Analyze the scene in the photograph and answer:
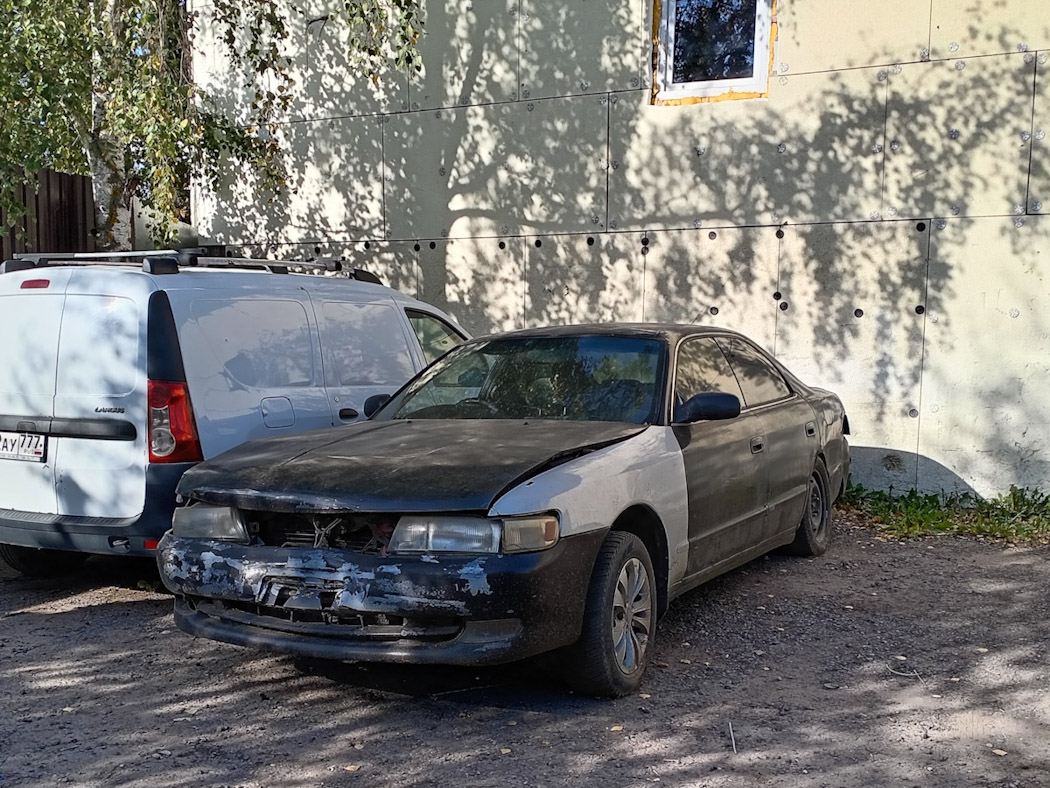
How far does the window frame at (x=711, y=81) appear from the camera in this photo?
9.55 m

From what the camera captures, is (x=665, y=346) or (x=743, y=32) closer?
(x=665, y=346)

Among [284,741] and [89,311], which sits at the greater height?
[89,311]

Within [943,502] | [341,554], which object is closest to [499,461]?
[341,554]

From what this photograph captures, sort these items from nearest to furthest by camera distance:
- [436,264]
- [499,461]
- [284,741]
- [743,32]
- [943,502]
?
[284,741], [499,461], [943,502], [743,32], [436,264]

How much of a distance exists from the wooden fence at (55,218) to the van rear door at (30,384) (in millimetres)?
5110

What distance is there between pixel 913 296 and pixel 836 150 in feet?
4.63

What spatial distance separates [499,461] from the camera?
443cm

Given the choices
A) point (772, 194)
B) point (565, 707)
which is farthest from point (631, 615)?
point (772, 194)

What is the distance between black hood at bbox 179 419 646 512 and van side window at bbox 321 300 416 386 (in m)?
1.44

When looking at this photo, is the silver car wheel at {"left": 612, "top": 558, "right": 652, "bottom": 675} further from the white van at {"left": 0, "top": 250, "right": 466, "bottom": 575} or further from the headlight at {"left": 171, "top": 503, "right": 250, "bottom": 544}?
the white van at {"left": 0, "top": 250, "right": 466, "bottom": 575}

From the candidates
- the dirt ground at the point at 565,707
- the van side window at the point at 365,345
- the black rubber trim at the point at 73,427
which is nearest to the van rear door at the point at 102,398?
the black rubber trim at the point at 73,427

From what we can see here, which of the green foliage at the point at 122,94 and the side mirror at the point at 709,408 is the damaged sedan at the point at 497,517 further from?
the green foliage at the point at 122,94

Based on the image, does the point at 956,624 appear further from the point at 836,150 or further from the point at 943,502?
the point at 836,150

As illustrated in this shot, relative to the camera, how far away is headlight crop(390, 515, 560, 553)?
4.11 metres
